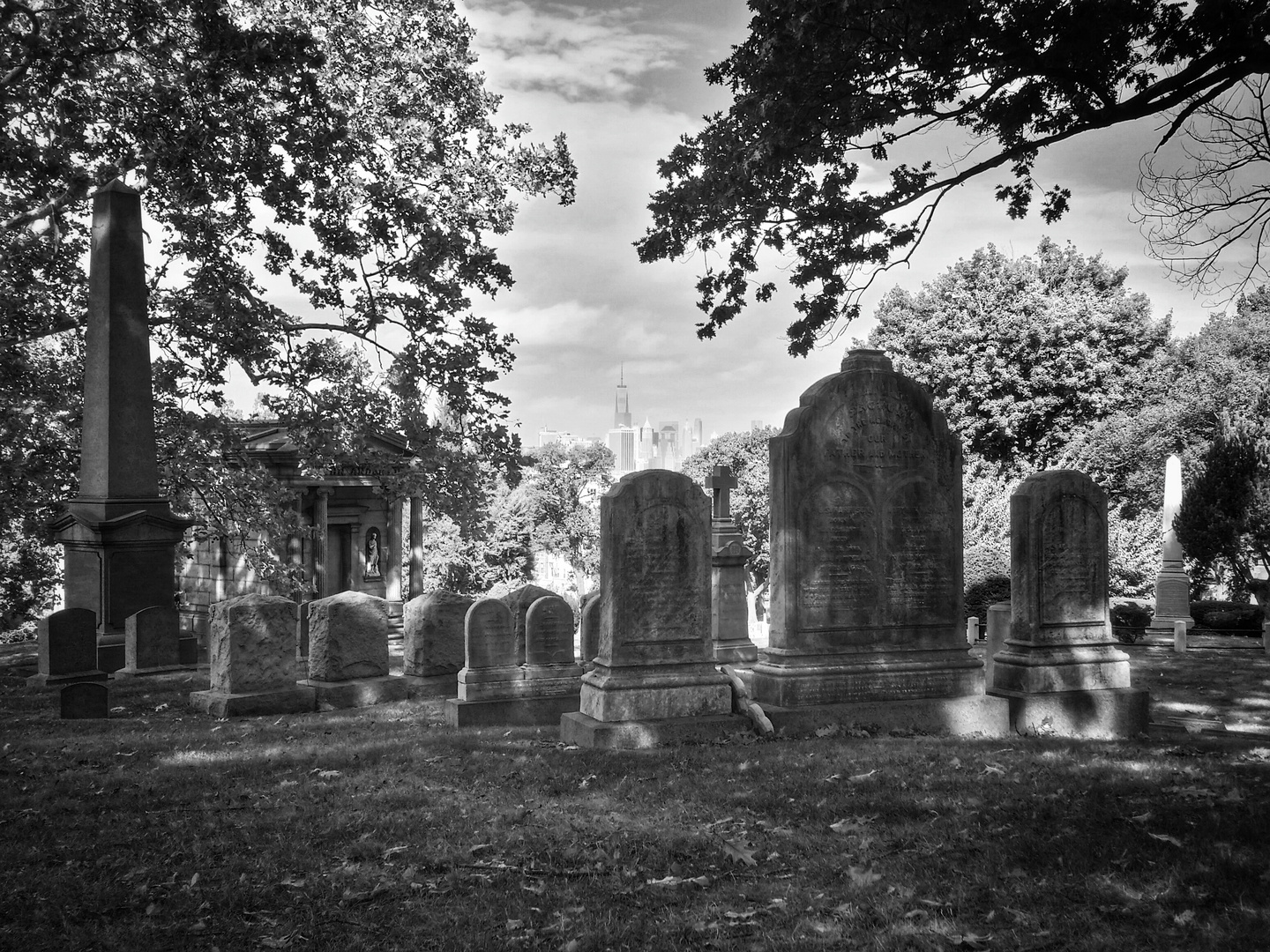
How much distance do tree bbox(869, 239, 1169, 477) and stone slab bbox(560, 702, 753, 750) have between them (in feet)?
78.4

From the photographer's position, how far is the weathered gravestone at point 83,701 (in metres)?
9.20

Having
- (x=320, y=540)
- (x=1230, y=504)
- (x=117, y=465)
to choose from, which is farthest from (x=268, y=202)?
(x=1230, y=504)

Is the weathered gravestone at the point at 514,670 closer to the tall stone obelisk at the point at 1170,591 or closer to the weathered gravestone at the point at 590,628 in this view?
the weathered gravestone at the point at 590,628

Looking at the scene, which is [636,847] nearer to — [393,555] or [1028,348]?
[393,555]

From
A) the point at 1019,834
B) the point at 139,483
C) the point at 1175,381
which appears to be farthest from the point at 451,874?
the point at 1175,381

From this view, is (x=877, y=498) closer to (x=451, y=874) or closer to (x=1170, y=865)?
(x=1170, y=865)

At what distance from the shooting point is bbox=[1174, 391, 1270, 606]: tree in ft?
68.4

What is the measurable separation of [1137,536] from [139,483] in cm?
2701

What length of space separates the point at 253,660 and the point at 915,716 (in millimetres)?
6875

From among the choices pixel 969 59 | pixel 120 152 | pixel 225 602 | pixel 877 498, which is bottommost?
pixel 225 602

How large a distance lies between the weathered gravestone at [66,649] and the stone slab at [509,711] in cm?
477

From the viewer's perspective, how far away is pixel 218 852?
4891 mm

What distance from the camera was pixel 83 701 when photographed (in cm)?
927

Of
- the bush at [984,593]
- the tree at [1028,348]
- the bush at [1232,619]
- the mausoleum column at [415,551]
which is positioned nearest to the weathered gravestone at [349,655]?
the bush at [984,593]
